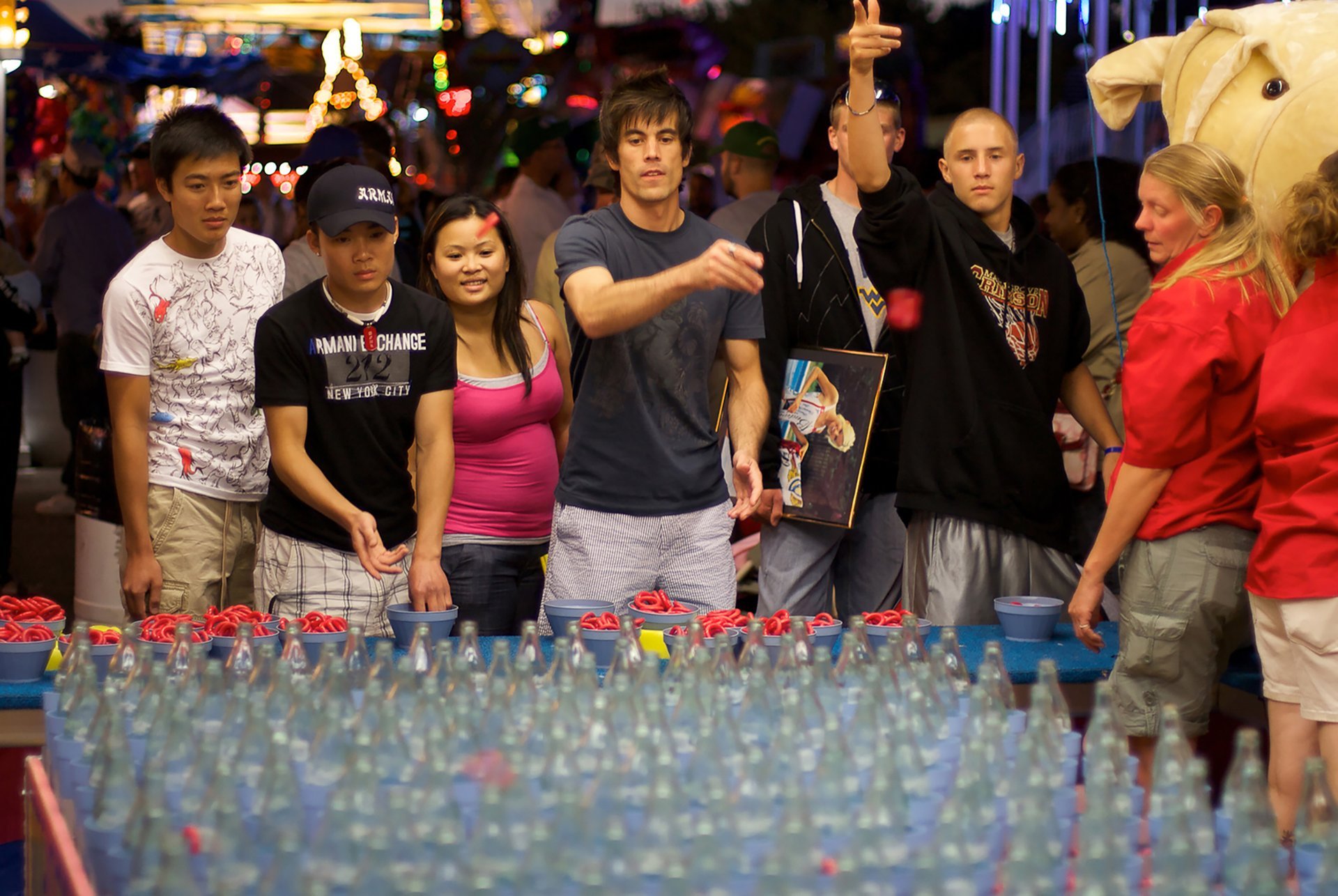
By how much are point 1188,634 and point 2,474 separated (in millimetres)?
4578

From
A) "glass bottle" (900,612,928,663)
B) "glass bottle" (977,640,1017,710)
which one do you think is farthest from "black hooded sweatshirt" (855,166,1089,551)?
"glass bottle" (977,640,1017,710)

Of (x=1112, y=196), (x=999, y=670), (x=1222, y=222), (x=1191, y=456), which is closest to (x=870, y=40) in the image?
(x=1222, y=222)

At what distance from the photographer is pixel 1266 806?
60.1 inches

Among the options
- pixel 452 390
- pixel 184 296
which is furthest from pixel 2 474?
pixel 452 390

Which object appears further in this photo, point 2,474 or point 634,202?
point 2,474

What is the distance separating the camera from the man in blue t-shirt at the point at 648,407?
2.88 meters

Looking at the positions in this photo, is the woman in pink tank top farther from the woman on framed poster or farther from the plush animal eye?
the plush animal eye

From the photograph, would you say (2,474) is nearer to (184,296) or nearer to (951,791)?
Result: (184,296)

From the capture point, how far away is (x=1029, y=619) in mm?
2949

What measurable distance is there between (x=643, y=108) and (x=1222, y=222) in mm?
1109

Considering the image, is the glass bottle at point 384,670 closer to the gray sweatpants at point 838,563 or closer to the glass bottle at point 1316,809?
the glass bottle at point 1316,809

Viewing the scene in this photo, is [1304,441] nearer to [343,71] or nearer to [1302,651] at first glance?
[1302,651]

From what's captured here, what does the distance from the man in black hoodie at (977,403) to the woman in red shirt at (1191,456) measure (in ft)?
1.64

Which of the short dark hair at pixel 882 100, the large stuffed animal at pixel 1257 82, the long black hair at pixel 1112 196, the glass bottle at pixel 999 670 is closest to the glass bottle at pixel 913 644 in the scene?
the glass bottle at pixel 999 670
